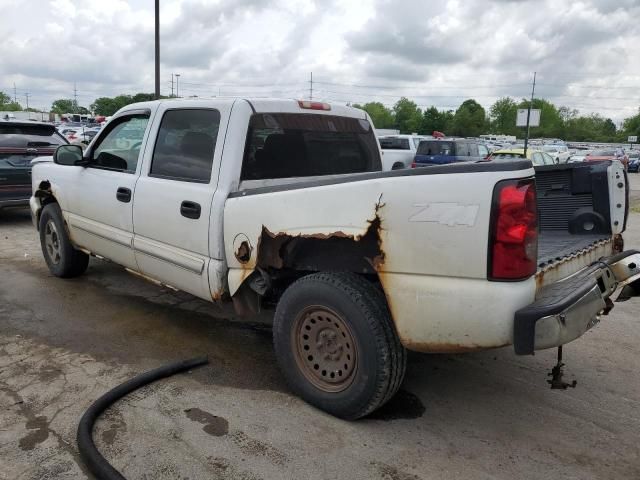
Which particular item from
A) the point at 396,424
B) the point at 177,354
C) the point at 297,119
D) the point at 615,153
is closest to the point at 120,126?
the point at 297,119

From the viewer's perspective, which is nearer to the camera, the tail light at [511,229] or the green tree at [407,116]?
the tail light at [511,229]

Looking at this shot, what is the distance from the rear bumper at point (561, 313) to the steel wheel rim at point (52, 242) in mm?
4971

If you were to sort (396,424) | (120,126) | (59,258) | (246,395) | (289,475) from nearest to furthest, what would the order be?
(289,475)
(396,424)
(246,395)
(120,126)
(59,258)

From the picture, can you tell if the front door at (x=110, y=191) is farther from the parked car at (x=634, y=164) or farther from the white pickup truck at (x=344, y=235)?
the parked car at (x=634, y=164)

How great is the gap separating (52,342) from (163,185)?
1.54 meters

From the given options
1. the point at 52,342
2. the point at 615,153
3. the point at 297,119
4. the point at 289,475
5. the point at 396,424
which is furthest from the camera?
the point at 615,153

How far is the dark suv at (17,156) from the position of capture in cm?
888

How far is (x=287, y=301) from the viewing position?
336 cm

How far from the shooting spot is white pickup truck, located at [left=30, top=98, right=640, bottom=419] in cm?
259

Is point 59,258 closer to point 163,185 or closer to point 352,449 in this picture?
point 163,185

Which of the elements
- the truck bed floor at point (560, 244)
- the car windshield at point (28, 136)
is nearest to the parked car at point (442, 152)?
the car windshield at point (28, 136)

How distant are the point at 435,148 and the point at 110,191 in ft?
51.7

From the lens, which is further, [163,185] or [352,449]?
[163,185]

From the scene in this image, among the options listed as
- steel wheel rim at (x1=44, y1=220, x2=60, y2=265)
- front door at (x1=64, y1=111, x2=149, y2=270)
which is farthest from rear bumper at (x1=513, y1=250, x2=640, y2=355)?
steel wheel rim at (x1=44, y1=220, x2=60, y2=265)
